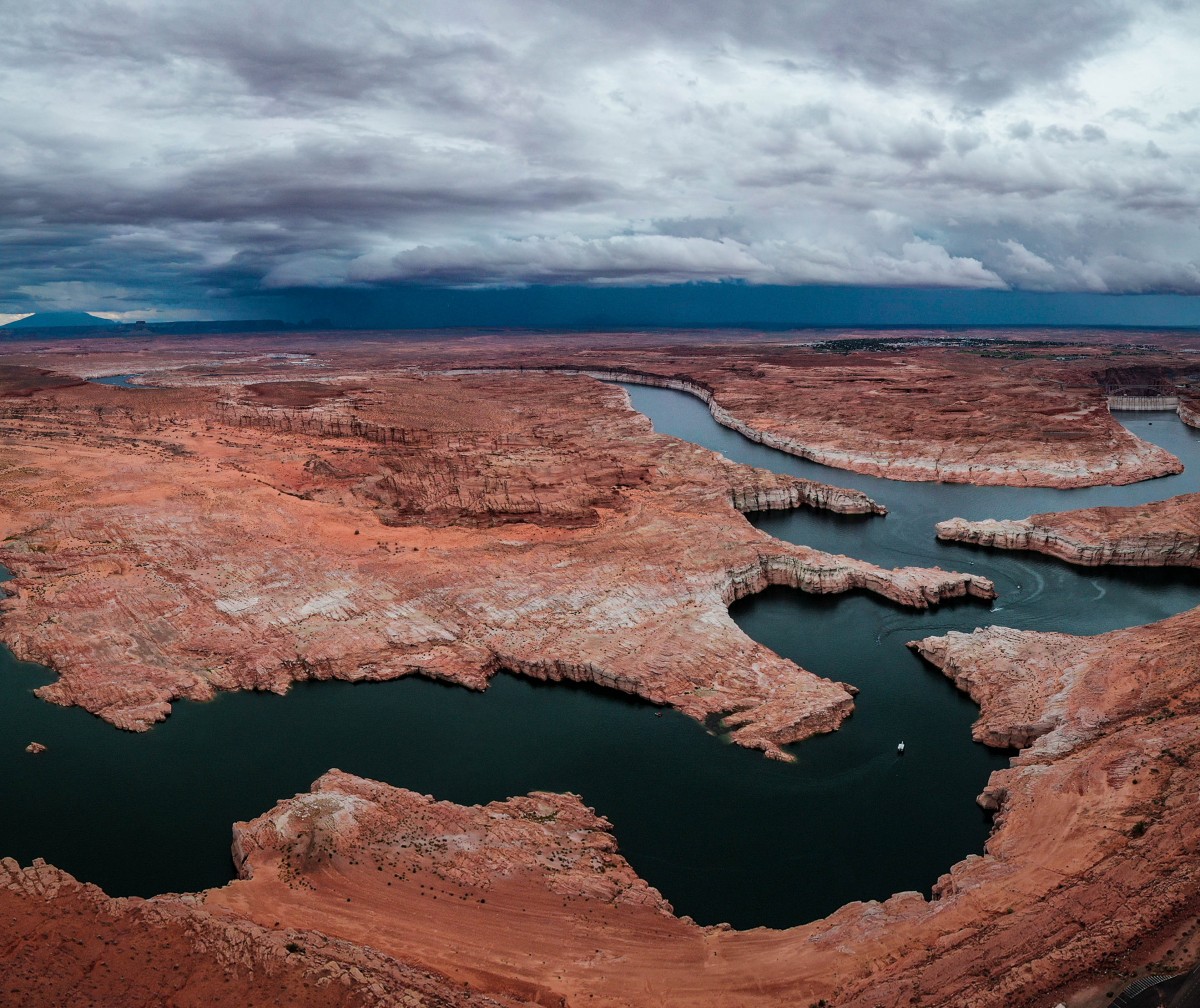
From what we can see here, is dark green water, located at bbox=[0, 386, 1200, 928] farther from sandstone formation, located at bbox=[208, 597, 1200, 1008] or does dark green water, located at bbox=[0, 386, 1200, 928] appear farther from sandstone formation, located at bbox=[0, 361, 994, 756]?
sandstone formation, located at bbox=[208, 597, 1200, 1008]

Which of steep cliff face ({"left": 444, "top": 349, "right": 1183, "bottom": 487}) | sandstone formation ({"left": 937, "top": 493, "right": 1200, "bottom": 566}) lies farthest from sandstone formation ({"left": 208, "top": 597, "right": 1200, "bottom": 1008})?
steep cliff face ({"left": 444, "top": 349, "right": 1183, "bottom": 487})

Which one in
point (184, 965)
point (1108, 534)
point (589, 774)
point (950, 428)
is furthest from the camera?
point (950, 428)

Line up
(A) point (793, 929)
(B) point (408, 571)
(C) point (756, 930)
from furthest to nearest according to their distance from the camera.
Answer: (B) point (408, 571) < (C) point (756, 930) < (A) point (793, 929)

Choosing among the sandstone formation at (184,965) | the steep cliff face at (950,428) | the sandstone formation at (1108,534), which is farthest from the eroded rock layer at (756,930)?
the steep cliff face at (950,428)

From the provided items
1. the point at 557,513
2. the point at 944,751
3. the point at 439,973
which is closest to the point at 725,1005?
the point at 439,973

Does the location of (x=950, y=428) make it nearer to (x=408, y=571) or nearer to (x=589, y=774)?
(x=408, y=571)

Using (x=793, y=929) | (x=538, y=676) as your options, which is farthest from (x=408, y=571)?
(x=793, y=929)

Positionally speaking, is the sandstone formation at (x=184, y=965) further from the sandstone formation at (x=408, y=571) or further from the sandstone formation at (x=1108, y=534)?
the sandstone formation at (x=1108, y=534)
